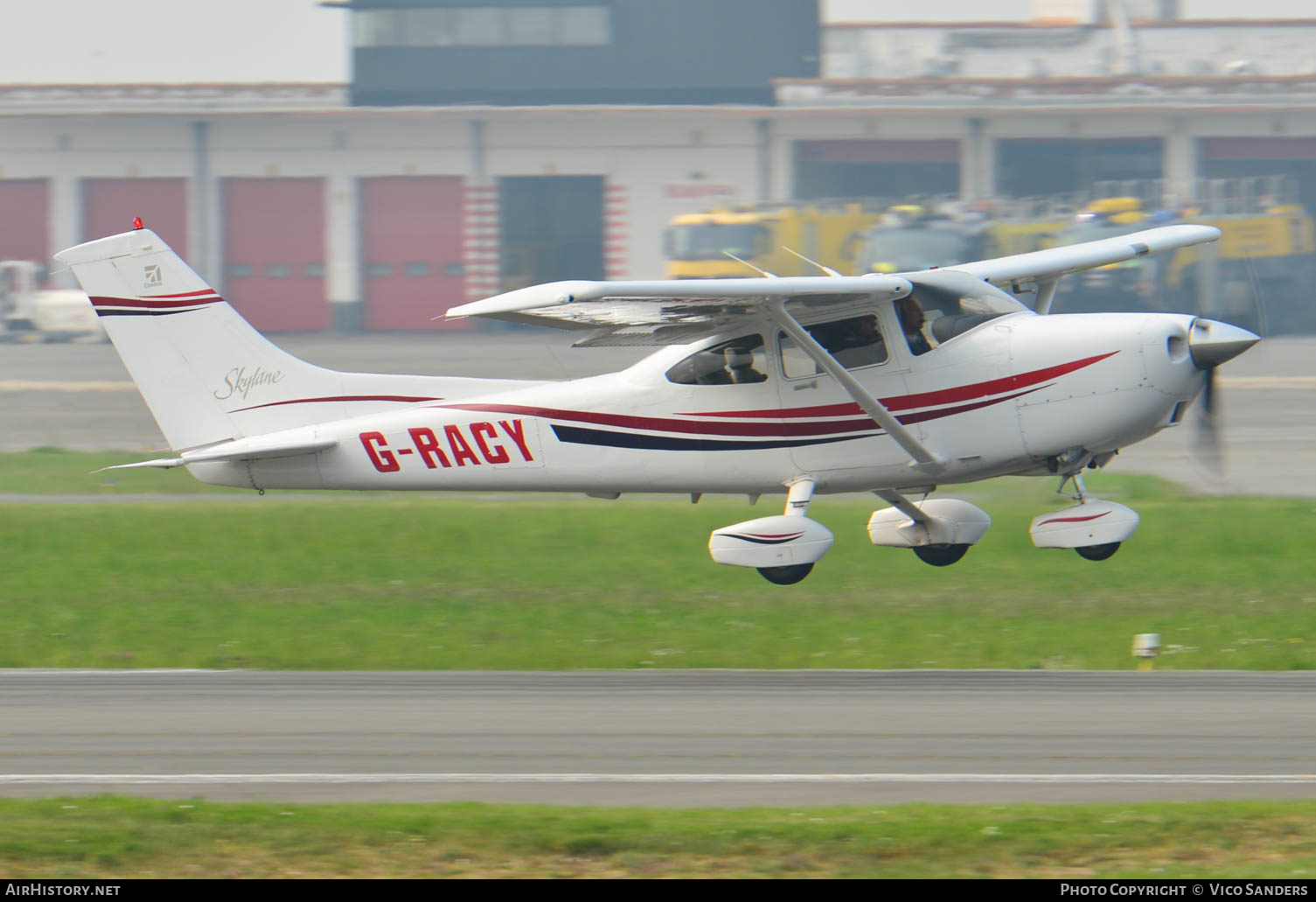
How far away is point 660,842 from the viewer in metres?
8.57

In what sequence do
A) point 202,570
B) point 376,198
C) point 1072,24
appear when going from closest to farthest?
point 202,570
point 376,198
point 1072,24

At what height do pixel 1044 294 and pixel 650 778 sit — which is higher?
pixel 1044 294

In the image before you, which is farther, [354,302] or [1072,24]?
[1072,24]

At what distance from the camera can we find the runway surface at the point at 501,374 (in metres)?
26.5

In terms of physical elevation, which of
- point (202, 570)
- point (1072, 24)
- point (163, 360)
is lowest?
point (202, 570)

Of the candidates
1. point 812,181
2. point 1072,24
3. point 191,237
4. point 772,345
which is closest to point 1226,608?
point 772,345

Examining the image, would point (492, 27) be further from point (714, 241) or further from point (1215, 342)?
point (1215, 342)

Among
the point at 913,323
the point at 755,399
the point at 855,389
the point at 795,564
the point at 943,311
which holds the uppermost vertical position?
the point at 943,311

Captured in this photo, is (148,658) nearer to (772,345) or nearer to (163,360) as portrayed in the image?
(163,360)

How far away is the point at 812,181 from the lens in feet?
189

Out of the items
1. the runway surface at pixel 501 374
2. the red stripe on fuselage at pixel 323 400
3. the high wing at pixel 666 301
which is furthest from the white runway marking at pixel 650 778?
the runway surface at pixel 501 374

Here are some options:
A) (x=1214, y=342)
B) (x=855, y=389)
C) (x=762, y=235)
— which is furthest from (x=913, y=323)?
(x=762, y=235)

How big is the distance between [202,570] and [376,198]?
40.2 meters

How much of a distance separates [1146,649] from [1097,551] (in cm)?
106
